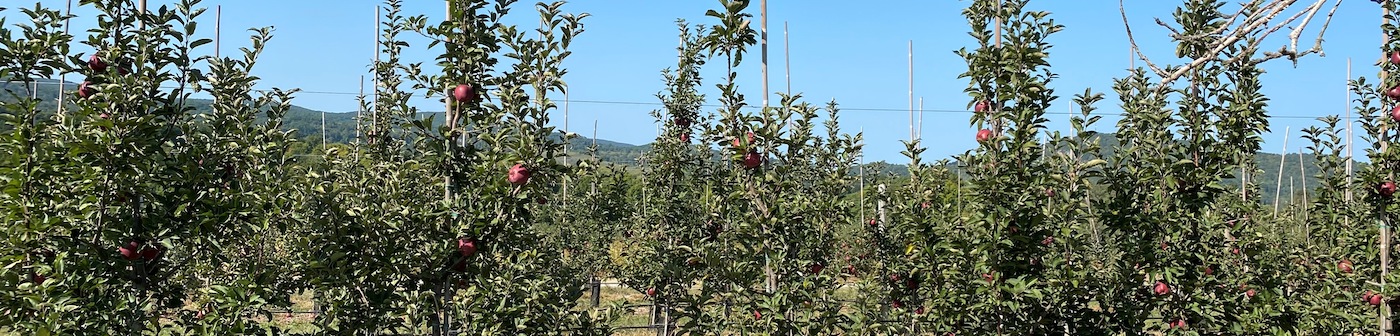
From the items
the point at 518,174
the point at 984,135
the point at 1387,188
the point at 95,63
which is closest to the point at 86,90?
the point at 95,63

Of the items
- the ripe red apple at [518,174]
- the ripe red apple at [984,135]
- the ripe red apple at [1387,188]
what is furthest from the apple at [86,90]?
the ripe red apple at [1387,188]

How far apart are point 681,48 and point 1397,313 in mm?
4754

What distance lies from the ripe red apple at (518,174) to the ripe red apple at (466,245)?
31 cm

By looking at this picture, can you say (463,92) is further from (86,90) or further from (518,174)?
(86,90)

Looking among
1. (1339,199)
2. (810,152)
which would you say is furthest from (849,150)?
(1339,199)

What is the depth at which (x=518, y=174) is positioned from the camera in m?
3.60

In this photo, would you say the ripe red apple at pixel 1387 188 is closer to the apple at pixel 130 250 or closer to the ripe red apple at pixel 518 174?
the ripe red apple at pixel 518 174

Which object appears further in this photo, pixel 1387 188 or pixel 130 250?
pixel 1387 188

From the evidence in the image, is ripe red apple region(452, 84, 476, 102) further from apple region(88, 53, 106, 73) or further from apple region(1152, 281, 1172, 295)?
apple region(1152, 281, 1172, 295)

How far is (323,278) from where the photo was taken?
3.71 meters

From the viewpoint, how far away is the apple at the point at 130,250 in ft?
11.4

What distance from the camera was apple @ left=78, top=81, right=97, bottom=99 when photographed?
3492 millimetres

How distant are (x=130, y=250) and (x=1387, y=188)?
600cm

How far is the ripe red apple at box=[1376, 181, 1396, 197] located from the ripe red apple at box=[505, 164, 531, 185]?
4.58 metres
